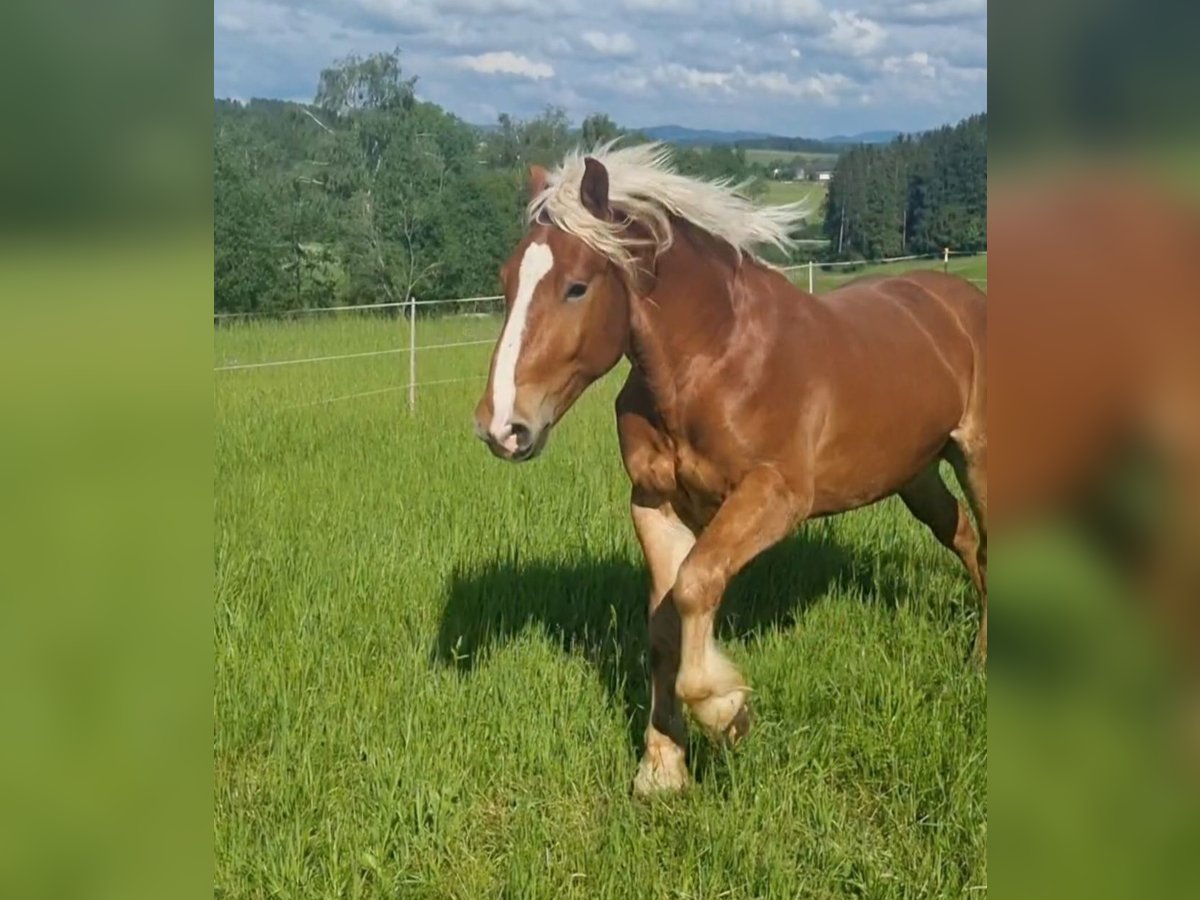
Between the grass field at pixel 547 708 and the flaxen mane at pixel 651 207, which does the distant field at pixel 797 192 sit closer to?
the flaxen mane at pixel 651 207

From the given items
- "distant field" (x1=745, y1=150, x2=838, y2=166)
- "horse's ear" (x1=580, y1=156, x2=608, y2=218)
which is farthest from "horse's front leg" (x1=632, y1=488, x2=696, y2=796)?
"distant field" (x1=745, y1=150, x2=838, y2=166)

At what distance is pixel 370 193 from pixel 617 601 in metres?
11.9

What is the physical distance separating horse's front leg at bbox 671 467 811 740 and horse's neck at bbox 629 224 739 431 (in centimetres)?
29

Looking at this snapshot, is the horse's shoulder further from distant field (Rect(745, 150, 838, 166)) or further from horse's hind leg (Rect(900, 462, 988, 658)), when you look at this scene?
horse's hind leg (Rect(900, 462, 988, 658))

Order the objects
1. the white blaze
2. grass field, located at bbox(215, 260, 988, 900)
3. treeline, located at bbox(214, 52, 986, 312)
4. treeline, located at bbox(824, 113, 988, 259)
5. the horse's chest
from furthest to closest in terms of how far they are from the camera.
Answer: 1. the horse's chest
2. grass field, located at bbox(215, 260, 988, 900)
3. the white blaze
4. treeline, located at bbox(214, 52, 986, 312)
5. treeline, located at bbox(824, 113, 988, 259)

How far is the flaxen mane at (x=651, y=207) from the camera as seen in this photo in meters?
2.37

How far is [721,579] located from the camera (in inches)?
100

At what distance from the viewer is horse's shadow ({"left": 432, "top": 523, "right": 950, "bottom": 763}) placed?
341 cm

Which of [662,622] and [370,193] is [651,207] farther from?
[370,193]
